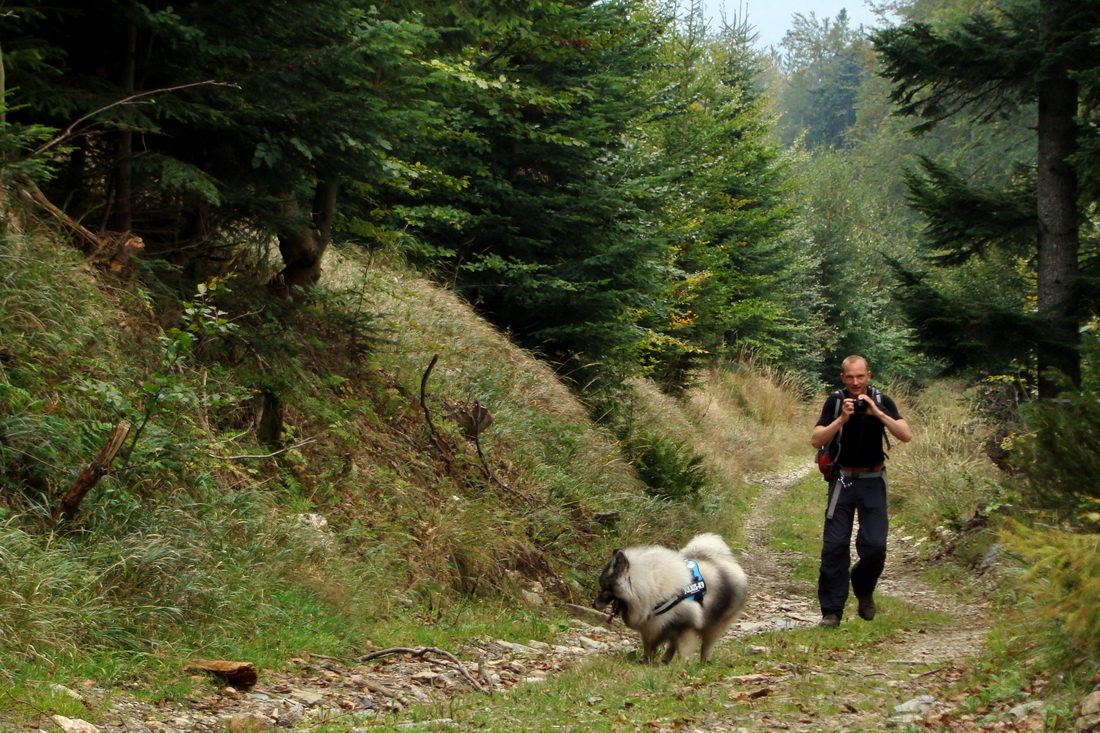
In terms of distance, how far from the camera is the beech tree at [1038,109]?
1164 centimetres

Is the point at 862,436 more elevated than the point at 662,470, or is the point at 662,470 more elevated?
the point at 862,436

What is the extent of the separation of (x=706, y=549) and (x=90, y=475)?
4.44 metres

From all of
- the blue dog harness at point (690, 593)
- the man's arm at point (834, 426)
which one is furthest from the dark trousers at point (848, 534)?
the blue dog harness at point (690, 593)

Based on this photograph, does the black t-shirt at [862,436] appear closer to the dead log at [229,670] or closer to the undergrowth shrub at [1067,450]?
the undergrowth shrub at [1067,450]

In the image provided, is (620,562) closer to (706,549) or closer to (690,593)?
(690,593)

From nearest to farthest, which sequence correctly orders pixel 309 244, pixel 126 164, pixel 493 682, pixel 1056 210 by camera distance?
pixel 493 682 < pixel 126 164 < pixel 309 244 < pixel 1056 210

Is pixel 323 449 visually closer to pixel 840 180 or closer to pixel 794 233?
pixel 794 233

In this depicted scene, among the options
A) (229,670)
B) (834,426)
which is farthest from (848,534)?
(229,670)

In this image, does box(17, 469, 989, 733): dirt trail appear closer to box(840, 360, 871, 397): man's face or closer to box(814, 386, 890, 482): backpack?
box(814, 386, 890, 482): backpack

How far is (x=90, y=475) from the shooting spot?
520 centimetres

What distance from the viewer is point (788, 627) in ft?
27.2

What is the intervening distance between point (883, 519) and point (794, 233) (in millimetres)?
28593

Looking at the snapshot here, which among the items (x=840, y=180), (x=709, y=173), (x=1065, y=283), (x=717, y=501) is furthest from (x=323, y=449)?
(x=840, y=180)

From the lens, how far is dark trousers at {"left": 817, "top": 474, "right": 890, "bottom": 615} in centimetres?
786
